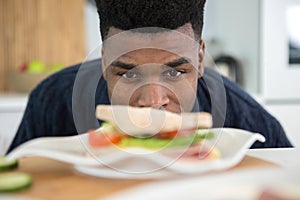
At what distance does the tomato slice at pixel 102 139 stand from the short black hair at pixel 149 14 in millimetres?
126

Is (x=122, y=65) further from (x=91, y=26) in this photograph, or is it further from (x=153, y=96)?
(x=91, y=26)

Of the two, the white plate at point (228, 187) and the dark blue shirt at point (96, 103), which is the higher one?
the white plate at point (228, 187)

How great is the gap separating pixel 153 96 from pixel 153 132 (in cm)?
9

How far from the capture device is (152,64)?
1.40 feet

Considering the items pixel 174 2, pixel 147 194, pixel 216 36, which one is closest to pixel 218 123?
pixel 174 2

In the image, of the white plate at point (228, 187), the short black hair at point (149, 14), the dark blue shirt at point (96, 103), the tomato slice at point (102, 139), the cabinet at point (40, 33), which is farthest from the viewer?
the cabinet at point (40, 33)

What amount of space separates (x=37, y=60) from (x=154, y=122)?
4.62ft

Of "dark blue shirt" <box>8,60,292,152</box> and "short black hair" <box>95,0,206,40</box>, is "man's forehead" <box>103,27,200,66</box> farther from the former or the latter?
"dark blue shirt" <box>8,60,292,152</box>

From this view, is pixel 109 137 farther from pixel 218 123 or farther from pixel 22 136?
pixel 22 136

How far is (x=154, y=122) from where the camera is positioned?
1.14ft

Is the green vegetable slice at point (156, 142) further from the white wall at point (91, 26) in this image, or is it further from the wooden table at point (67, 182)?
the white wall at point (91, 26)

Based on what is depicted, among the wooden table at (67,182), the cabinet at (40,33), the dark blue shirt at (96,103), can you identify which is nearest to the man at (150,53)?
the wooden table at (67,182)

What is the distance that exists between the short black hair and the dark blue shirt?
0.25 metres

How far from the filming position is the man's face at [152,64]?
16.6 inches
